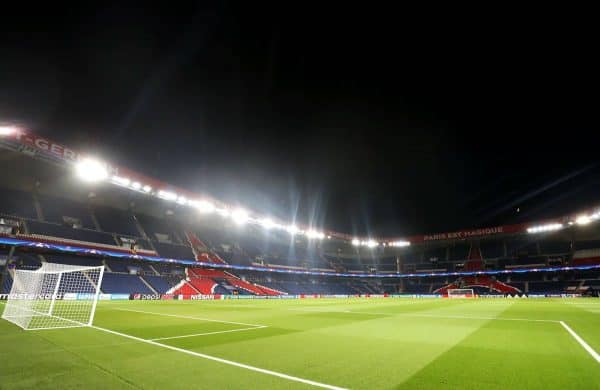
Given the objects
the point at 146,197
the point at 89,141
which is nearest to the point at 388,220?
the point at 146,197

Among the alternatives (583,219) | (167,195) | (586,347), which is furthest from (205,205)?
(583,219)

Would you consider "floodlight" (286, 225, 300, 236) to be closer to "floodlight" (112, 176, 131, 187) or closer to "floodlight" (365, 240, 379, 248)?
"floodlight" (365, 240, 379, 248)

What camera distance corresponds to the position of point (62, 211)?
33844 millimetres

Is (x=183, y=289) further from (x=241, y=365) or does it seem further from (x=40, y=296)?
(x=241, y=365)

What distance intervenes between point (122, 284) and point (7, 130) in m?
17.2

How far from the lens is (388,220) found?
190 ft

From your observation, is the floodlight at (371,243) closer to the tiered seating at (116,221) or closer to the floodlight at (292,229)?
the floodlight at (292,229)

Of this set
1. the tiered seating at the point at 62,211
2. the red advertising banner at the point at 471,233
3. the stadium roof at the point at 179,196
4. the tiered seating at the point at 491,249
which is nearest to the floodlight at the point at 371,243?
the stadium roof at the point at 179,196

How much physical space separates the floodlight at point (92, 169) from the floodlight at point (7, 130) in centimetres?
528

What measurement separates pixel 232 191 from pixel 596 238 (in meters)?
63.4

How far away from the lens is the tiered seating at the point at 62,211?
32278 mm

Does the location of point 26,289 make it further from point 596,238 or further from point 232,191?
point 596,238

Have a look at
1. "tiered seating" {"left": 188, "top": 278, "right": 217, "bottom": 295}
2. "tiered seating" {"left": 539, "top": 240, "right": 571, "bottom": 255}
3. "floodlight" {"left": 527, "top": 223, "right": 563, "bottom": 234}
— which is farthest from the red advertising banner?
"tiered seating" {"left": 188, "top": 278, "right": 217, "bottom": 295}

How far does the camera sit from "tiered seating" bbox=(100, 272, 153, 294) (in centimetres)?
2928
